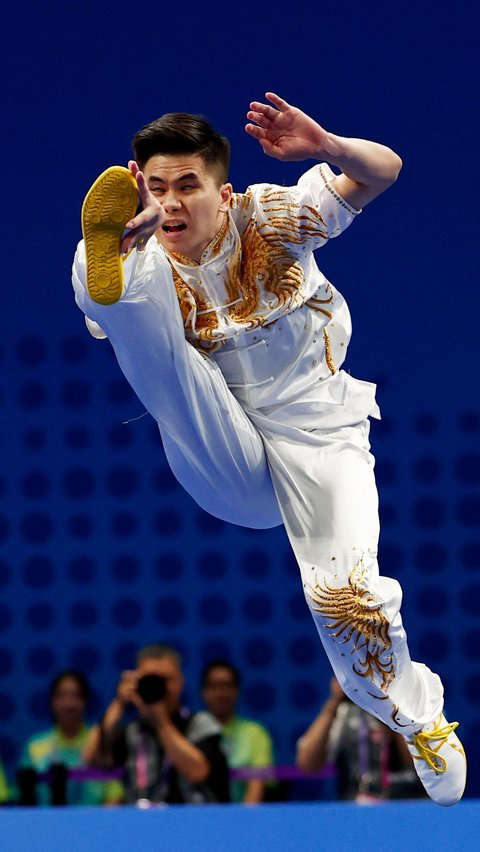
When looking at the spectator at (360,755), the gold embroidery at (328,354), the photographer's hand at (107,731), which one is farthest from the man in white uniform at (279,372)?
the photographer's hand at (107,731)

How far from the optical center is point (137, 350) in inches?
106

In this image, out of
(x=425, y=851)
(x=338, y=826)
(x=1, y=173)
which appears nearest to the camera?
(x=425, y=851)

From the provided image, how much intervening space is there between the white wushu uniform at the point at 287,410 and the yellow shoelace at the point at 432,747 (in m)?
0.04

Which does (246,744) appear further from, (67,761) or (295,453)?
(295,453)

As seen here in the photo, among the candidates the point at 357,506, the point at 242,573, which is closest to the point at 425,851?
the point at 357,506

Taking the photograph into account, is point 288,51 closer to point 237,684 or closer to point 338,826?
point 237,684

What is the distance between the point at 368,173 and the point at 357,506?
75 centimetres

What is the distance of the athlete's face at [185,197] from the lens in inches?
111

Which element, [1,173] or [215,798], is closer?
[215,798]

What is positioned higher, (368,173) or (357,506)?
(368,173)

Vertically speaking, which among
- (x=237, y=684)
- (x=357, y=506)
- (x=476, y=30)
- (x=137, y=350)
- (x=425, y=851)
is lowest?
(x=425, y=851)

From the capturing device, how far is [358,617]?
2.82m

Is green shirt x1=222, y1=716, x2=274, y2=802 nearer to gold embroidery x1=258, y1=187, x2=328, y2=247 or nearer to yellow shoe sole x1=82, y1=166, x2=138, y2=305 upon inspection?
gold embroidery x1=258, y1=187, x2=328, y2=247

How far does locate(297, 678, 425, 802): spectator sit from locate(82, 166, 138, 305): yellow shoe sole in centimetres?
212
